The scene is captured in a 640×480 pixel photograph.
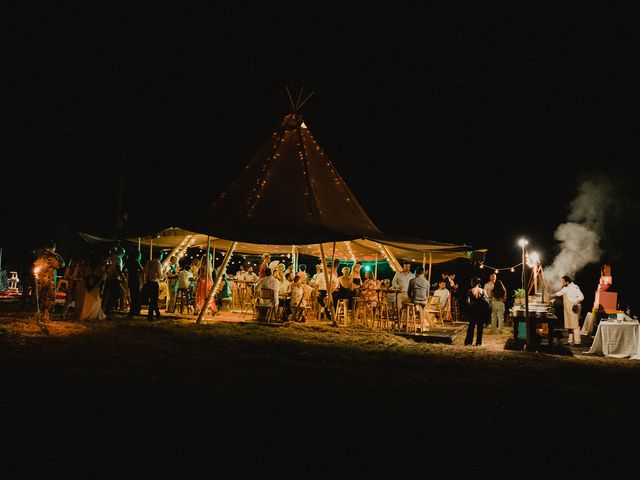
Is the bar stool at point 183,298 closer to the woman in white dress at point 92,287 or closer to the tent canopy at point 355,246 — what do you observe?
the tent canopy at point 355,246

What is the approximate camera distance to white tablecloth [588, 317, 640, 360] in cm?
970

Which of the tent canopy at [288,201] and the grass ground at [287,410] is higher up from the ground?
the tent canopy at [288,201]

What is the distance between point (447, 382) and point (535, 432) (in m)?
2.03

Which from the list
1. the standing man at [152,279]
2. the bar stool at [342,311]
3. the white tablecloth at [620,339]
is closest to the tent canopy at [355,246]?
the standing man at [152,279]

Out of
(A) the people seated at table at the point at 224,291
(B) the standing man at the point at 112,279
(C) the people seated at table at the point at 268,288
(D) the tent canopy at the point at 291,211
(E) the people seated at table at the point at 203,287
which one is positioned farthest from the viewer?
(A) the people seated at table at the point at 224,291

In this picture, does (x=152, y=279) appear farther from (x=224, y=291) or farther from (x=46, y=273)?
(x=224, y=291)

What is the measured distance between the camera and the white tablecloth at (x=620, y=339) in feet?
31.8

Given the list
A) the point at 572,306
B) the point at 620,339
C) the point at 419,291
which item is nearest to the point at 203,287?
the point at 419,291

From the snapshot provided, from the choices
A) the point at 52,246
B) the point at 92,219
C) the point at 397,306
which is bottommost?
the point at 397,306

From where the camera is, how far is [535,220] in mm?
36219

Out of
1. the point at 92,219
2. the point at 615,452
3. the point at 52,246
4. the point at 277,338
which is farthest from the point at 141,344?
the point at 92,219

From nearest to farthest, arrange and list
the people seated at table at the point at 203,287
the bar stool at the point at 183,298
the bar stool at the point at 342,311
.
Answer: the bar stool at the point at 342,311
the bar stool at the point at 183,298
the people seated at table at the point at 203,287

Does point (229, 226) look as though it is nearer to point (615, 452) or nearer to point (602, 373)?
point (602, 373)

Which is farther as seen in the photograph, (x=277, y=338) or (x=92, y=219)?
(x=92, y=219)
